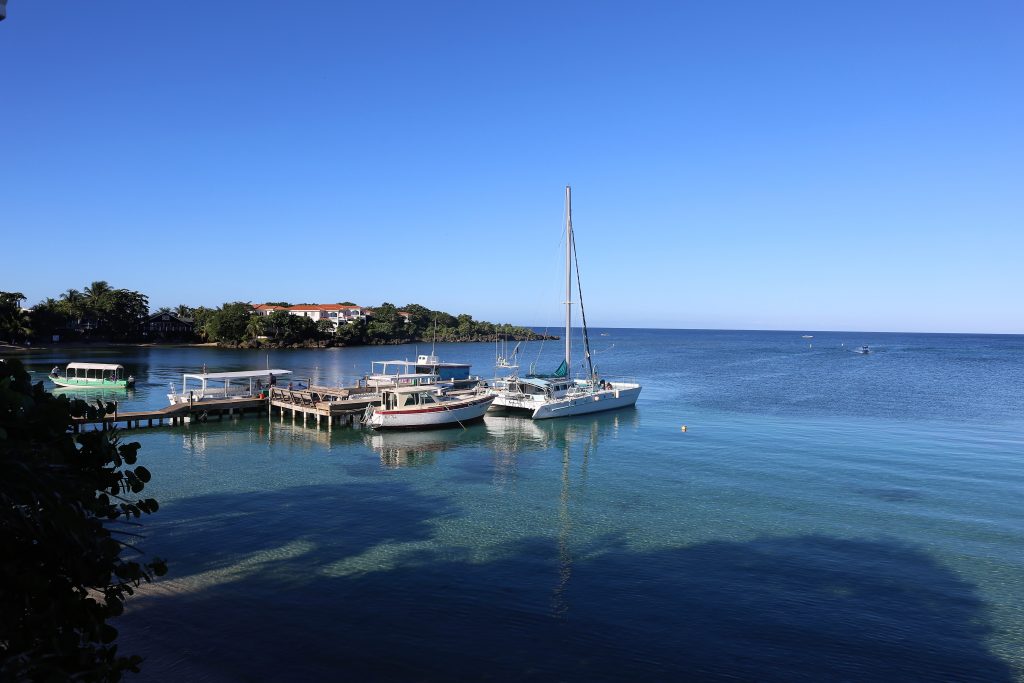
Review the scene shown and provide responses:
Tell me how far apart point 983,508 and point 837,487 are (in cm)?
475

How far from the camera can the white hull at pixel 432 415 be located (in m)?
38.2

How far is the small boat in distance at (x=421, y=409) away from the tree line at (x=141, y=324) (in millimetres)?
86197

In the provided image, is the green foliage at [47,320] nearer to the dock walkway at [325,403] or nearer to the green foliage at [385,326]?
the green foliage at [385,326]

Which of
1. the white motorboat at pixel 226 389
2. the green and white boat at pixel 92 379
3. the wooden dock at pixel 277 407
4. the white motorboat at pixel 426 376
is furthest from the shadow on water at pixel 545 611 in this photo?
the green and white boat at pixel 92 379

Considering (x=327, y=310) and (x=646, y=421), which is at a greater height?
(x=327, y=310)

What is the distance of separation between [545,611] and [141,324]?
128m

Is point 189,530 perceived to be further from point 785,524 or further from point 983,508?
point 983,508

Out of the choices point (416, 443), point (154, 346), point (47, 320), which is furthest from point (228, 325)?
point (416, 443)

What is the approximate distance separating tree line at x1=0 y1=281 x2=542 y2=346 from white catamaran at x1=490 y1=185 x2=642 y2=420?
87.2 m

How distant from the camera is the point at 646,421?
1735 inches

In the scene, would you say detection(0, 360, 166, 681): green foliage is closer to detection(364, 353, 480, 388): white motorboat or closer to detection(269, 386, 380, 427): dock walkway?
detection(269, 386, 380, 427): dock walkway

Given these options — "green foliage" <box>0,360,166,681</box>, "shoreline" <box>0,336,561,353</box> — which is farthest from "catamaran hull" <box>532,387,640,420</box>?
"shoreline" <box>0,336,561,353</box>

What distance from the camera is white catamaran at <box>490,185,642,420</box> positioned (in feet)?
146

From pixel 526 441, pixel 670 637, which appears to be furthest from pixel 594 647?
pixel 526 441
